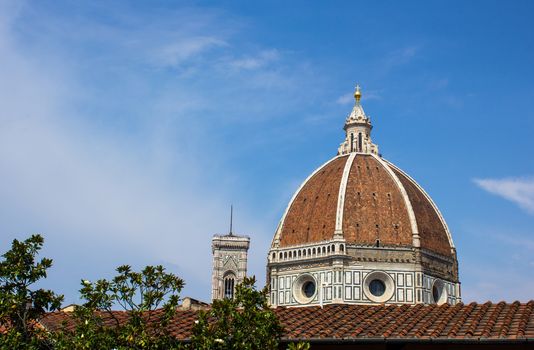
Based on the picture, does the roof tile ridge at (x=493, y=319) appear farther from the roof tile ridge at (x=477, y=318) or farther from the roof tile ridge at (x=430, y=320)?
the roof tile ridge at (x=430, y=320)

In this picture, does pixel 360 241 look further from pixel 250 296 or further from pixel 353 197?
pixel 250 296

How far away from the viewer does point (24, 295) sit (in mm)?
12023

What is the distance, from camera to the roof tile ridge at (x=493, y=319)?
462 inches

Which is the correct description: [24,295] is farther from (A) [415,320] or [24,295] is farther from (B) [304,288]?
(B) [304,288]

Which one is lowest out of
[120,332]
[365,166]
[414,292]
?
[120,332]

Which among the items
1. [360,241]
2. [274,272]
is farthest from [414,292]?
[274,272]

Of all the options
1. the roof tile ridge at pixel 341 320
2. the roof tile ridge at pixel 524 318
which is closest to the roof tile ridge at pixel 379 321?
the roof tile ridge at pixel 341 320

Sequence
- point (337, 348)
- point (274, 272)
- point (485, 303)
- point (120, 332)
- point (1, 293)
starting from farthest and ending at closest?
point (274, 272) → point (485, 303) → point (337, 348) → point (1, 293) → point (120, 332)

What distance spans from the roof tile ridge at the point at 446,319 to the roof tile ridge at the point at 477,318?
34 cm

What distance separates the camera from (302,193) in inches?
2800

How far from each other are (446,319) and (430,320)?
0.79 feet

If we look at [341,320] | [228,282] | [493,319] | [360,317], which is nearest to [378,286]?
[228,282]

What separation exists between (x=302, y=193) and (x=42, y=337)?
59.5 metres

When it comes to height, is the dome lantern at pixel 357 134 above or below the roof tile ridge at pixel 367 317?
above
